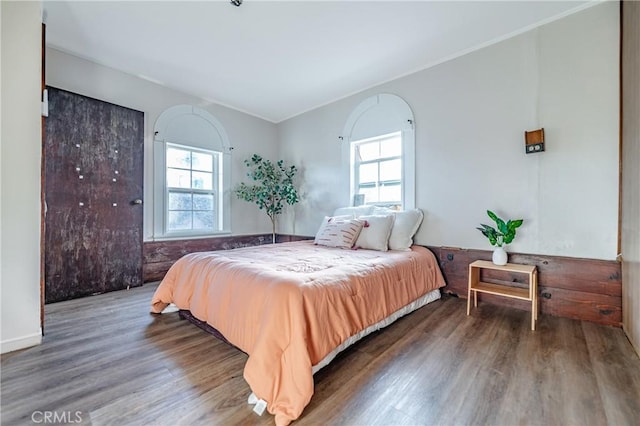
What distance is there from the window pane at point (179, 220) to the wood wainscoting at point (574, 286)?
3810mm

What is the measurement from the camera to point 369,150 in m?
3.71

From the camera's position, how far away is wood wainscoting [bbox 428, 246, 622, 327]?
82.3 inches

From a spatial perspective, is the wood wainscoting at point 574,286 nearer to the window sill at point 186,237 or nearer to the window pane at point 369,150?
the window pane at point 369,150

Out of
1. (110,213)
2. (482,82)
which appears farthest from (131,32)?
(482,82)

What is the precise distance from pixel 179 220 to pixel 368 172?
9.26ft

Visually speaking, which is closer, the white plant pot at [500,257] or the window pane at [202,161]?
the white plant pot at [500,257]

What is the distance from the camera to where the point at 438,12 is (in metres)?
2.23

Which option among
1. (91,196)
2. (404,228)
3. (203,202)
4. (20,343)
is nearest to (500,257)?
(404,228)

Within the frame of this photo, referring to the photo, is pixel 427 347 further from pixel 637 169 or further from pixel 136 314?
pixel 136 314

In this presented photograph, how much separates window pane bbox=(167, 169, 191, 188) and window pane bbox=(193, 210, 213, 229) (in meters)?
0.45

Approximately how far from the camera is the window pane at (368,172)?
362 cm

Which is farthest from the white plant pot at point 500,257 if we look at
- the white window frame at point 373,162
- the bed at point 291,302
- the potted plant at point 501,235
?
the white window frame at point 373,162

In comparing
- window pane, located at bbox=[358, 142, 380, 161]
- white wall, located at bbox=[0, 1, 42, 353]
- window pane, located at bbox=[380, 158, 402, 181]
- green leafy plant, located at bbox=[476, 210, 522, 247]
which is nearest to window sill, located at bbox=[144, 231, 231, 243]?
white wall, located at bbox=[0, 1, 42, 353]

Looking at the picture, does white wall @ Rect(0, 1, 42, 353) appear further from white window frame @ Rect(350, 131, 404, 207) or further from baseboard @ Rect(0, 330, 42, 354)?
white window frame @ Rect(350, 131, 404, 207)
